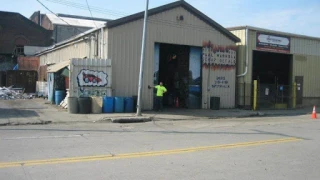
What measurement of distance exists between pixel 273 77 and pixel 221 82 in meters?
7.69

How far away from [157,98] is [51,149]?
12.3m

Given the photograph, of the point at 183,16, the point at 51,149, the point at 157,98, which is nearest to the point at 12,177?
the point at 51,149

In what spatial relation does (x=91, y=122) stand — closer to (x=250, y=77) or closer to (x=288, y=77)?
(x=250, y=77)

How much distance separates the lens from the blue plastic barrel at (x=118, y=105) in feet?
65.1

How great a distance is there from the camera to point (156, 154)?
9.11 meters

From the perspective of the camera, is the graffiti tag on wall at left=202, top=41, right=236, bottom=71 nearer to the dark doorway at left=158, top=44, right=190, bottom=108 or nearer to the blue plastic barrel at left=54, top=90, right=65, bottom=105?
the dark doorway at left=158, top=44, right=190, bottom=108

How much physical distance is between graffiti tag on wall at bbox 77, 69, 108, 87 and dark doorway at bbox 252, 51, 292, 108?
1194cm

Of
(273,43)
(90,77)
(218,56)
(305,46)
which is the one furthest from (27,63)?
(305,46)

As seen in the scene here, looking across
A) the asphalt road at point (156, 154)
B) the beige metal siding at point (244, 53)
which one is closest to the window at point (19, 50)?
the beige metal siding at point (244, 53)

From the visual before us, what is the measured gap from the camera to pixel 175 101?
2552 cm

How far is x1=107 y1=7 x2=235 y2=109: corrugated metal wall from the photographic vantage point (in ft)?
67.7

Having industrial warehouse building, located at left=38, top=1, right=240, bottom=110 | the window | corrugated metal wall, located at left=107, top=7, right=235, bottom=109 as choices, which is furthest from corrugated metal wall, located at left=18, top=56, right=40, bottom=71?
corrugated metal wall, located at left=107, top=7, right=235, bottom=109

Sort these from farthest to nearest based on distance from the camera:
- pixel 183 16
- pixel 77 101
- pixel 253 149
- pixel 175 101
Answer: pixel 175 101
pixel 183 16
pixel 77 101
pixel 253 149

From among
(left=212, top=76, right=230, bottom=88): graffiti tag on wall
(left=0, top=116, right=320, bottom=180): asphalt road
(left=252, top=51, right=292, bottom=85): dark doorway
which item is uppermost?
(left=252, top=51, right=292, bottom=85): dark doorway
